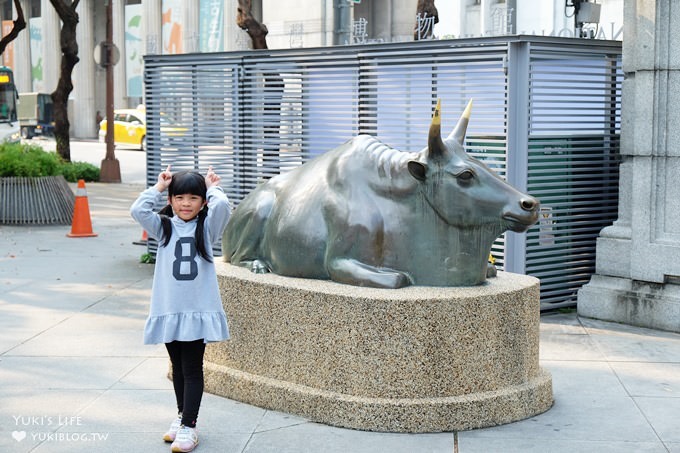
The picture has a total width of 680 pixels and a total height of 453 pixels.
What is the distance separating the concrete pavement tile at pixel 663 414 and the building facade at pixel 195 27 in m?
14.8

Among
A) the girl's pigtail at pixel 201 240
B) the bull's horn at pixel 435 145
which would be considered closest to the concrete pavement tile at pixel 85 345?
the girl's pigtail at pixel 201 240

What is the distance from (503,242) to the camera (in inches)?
372

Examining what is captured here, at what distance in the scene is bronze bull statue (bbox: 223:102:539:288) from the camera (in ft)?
20.2

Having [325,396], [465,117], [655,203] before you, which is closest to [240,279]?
[325,396]

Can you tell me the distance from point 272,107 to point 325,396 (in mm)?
5798

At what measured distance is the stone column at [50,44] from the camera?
2066 inches

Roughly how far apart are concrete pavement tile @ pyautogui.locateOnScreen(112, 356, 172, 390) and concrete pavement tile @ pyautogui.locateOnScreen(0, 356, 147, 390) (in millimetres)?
65

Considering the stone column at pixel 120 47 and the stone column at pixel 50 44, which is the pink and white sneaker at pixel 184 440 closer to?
the stone column at pixel 120 47

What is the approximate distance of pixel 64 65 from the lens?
23812 millimetres

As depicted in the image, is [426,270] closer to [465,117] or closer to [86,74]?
[465,117]

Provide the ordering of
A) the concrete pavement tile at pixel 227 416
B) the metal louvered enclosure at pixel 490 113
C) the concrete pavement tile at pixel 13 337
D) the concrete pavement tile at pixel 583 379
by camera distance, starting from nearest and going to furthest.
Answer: the concrete pavement tile at pixel 227 416 < the concrete pavement tile at pixel 583 379 < the concrete pavement tile at pixel 13 337 < the metal louvered enclosure at pixel 490 113

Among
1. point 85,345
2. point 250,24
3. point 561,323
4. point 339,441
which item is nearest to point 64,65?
point 250,24

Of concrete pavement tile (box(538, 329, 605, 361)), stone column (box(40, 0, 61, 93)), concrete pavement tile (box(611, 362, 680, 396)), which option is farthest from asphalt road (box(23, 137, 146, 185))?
concrete pavement tile (box(611, 362, 680, 396))

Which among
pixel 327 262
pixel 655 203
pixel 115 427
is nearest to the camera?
pixel 115 427
